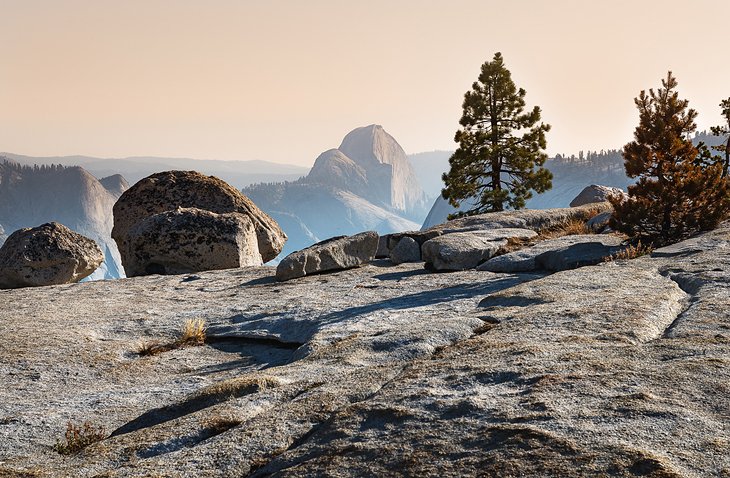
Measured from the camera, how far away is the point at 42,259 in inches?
851

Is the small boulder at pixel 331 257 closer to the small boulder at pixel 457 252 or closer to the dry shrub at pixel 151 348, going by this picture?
the small boulder at pixel 457 252

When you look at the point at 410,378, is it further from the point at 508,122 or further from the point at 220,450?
the point at 508,122

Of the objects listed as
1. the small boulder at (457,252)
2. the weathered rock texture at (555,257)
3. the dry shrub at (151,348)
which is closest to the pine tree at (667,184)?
the weathered rock texture at (555,257)

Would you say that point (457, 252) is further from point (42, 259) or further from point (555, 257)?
point (42, 259)

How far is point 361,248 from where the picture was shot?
18.2 metres

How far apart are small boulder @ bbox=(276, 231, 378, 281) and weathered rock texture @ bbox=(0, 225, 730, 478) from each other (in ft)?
10.3

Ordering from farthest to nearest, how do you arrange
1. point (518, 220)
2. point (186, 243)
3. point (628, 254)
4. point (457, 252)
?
1. point (518, 220)
2. point (186, 243)
3. point (457, 252)
4. point (628, 254)

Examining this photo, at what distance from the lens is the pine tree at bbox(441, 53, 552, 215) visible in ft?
146

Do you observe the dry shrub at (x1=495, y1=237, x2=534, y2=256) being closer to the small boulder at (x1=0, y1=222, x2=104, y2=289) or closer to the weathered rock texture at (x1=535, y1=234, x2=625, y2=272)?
the weathered rock texture at (x1=535, y1=234, x2=625, y2=272)

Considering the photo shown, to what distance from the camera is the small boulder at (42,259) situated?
70.5 feet

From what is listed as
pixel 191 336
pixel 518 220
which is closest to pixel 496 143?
pixel 518 220

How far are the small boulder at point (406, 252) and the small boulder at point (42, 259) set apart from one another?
10.5 meters

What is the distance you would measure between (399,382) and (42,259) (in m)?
18.5

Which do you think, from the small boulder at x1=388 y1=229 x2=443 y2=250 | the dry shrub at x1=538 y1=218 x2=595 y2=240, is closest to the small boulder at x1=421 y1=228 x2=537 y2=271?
the small boulder at x1=388 y1=229 x2=443 y2=250
